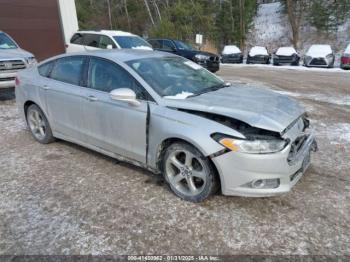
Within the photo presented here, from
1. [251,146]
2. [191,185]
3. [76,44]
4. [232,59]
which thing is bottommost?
[232,59]

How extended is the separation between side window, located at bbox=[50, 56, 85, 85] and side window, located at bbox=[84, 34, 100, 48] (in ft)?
21.6

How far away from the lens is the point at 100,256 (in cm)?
259

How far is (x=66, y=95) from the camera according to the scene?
4.25 metres

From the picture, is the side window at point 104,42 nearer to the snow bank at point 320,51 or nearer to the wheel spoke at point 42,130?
the wheel spoke at point 42,130

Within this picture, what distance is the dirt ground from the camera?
8.82 ft

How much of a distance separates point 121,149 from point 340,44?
105 feet

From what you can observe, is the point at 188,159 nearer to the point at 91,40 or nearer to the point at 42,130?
the point at 42,130

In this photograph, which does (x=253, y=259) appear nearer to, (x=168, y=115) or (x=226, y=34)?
(x=168, y=115)

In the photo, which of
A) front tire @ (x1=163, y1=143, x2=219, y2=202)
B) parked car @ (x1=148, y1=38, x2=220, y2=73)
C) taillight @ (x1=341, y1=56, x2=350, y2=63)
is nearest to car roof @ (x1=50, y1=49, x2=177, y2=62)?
front tire @ (x1=163, y1=143, x2=219, y2=202)

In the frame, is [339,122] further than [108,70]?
Yes

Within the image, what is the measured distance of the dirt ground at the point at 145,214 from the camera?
2689 mm

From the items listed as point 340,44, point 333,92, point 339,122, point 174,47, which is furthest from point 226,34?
point 339,122

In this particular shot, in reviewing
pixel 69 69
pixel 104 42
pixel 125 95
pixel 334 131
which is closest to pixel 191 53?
pixel 104 42

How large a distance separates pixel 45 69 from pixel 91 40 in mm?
6713
